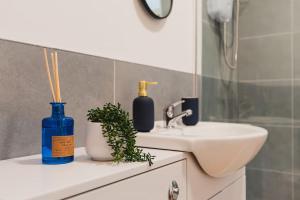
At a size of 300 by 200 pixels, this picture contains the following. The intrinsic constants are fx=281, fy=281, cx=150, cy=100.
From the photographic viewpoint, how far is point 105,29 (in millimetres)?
941

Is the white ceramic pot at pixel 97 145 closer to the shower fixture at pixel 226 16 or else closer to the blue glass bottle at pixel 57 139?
the blue glass bottle at pixel 57 139

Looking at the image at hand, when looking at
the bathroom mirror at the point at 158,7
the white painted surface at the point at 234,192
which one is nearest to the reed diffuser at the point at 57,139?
the white painted surface at the point at 234,192

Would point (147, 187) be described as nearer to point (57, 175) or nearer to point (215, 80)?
point (57, 175)

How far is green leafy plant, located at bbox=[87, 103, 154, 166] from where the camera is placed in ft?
2.04

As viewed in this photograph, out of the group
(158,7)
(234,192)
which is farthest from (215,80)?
(234,192)

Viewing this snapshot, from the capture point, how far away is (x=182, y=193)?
29.0 inches

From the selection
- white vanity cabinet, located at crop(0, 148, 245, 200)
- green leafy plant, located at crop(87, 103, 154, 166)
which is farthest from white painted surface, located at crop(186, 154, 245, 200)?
green leafy plant, located at crop(87, 103, 154, 166)

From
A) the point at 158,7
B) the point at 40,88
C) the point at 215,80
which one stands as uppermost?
the point at 158,7

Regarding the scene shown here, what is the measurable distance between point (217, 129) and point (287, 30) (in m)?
0.98

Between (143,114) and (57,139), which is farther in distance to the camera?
(143,114)

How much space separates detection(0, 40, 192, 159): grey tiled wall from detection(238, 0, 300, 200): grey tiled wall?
1042mm

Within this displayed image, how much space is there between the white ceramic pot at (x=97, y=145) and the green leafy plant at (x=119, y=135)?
0.04 ft

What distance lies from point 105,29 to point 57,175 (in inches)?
22.3

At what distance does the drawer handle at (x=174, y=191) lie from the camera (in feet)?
2.28
